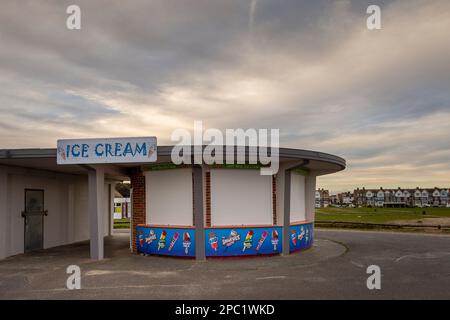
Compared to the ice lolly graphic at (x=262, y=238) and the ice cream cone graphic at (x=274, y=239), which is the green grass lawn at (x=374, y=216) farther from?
the ice lolly graphic at (x=262, y=238)

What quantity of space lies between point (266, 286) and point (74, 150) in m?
7.25

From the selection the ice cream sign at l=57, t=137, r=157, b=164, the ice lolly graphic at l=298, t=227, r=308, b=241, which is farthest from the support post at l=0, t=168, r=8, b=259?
the ice lolly graphic at l=298, t=227, r=308, b=241

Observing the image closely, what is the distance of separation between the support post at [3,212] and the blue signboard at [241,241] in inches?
285

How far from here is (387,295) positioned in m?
8.02

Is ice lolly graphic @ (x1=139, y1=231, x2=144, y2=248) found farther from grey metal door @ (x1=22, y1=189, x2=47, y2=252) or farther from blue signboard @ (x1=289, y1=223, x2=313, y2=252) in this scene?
blue signboard @ (x1=289, y1=223, x2=313, y2=252)

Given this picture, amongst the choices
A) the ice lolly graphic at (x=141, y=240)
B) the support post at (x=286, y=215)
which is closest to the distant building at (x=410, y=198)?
the support post at (x=286, y=215)

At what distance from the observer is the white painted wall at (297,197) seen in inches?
590

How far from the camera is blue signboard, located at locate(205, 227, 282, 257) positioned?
12.7 metres

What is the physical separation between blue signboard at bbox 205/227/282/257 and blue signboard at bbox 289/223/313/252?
83cm

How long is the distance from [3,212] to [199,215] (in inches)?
279

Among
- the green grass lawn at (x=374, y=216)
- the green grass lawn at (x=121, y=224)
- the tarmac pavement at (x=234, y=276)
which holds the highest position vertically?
the tarmac pavement at (x=234, y=276)

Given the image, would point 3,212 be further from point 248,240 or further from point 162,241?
point 248,240

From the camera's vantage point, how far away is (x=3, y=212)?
13.7 metres
